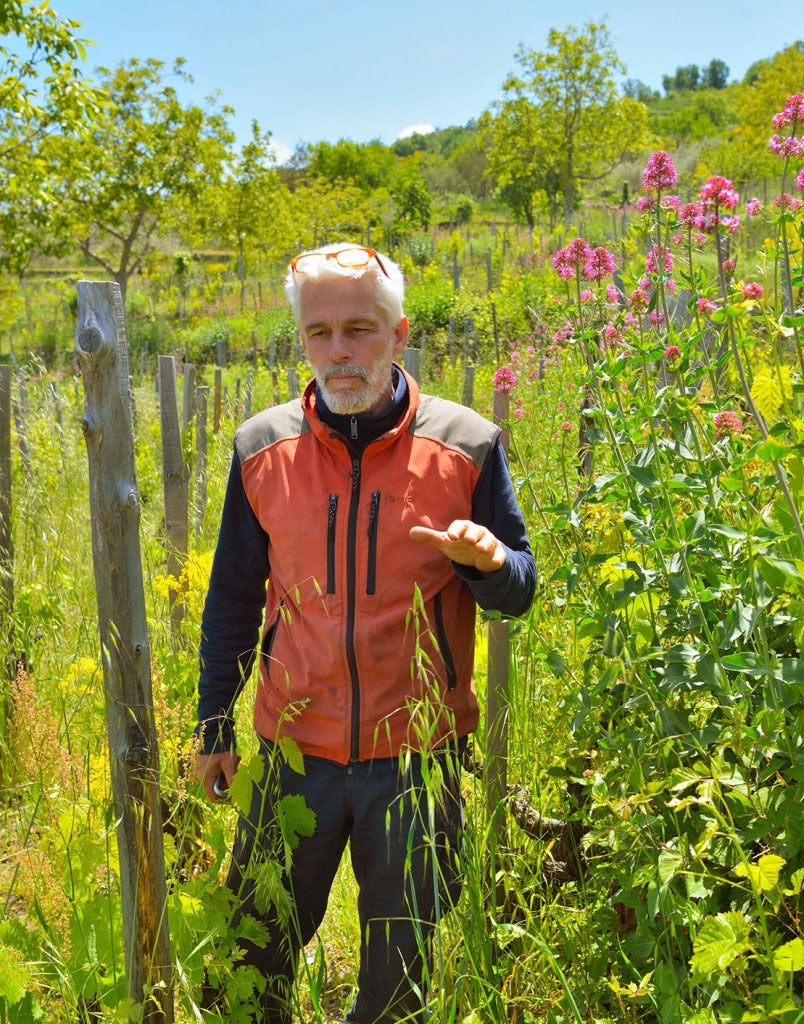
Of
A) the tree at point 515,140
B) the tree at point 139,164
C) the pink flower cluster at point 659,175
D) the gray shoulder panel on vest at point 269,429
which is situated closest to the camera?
the pink flower cluster at point 659,175

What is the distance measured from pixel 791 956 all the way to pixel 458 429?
3.89 ft

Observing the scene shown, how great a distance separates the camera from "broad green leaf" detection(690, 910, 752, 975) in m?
1.24

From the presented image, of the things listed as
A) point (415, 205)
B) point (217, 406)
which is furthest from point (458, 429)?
point (415, 205)

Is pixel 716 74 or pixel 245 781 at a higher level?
pixel 716 74

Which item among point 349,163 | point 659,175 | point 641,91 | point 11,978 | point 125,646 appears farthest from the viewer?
point 641,91

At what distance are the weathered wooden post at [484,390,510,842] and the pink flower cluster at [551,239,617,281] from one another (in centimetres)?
60

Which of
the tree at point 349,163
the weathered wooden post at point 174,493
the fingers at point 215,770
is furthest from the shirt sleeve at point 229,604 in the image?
the tree at point 349,163

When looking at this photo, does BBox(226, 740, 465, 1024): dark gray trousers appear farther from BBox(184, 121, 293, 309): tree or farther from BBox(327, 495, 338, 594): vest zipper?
BBox(184, 121, 293, 309): tree

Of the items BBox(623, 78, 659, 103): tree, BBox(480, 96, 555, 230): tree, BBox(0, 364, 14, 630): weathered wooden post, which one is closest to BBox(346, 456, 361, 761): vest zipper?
BBox(0, 364, 14, 630): weathered wooden post

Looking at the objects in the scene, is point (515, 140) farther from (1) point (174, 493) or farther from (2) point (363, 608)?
(2) point (363, 608)

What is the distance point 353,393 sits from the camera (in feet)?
6.15

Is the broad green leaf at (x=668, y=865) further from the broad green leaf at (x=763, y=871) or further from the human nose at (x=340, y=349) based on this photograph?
the human nose at (x=340, y=349)

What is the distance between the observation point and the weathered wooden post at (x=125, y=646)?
1.54 m

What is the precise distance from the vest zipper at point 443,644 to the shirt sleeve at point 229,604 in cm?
49
